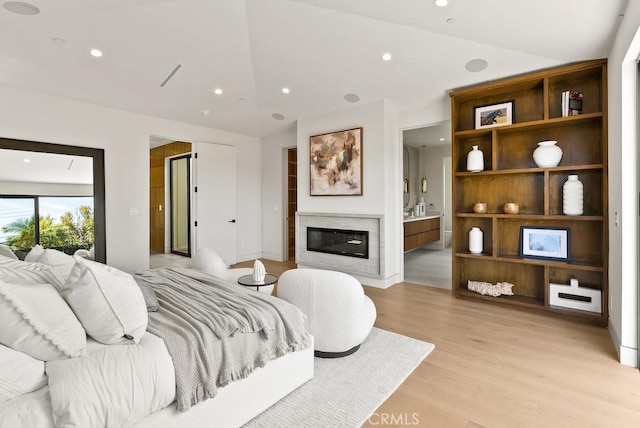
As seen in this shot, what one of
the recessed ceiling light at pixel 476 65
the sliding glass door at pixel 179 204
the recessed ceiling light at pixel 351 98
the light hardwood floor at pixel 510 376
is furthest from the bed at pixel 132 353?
the sliding glass door at pixel 179 204

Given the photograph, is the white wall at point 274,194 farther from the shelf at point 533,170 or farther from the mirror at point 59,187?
the shelf at point 533,170

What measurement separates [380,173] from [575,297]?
261 centimetres

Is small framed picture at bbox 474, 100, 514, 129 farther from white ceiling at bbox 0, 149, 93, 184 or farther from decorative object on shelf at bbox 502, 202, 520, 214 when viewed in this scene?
white ceiling at bbox 0, 149, 93, 184

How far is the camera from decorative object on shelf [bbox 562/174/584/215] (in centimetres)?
325

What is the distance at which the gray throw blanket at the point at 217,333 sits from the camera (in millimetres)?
1535

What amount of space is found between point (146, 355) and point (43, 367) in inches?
14.5

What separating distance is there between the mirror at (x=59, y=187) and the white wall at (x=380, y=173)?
342 centimetres

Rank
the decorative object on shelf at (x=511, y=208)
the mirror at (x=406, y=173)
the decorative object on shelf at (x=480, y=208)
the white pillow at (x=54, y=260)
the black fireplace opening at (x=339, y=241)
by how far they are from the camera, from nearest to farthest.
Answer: the white pillow at (x=54, y=260) → the decorative object on shelf at (x=511, y=208) → the decorative object on shelf at (x=480, y=208) → the black fireplace opening at (x=339, y=241) → the mirror at (x=406, y=173)

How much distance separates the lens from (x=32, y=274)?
192 cm

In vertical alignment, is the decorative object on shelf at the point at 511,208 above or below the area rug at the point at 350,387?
above

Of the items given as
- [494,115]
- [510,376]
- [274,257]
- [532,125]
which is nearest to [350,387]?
[510,376]

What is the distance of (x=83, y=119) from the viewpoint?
4395 mm

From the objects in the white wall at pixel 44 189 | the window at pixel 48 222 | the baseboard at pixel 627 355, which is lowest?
the baseboard at pixel 627 355

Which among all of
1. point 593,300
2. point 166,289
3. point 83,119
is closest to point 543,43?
point 593,300
